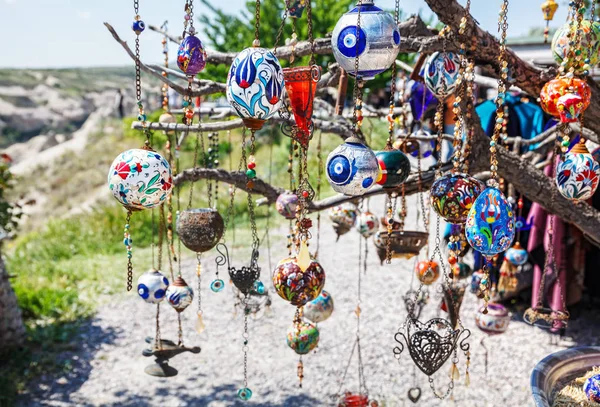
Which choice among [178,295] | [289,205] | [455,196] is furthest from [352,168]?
[178,295]

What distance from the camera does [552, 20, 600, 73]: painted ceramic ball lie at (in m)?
2.26

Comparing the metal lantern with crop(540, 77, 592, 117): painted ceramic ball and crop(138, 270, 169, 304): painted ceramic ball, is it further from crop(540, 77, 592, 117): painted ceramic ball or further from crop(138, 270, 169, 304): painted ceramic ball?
crop(540, 77, 592, 117): painted ceramic ball

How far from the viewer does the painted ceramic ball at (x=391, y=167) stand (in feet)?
7.79

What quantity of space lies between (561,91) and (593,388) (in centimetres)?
131

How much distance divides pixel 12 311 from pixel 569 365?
5.31 m

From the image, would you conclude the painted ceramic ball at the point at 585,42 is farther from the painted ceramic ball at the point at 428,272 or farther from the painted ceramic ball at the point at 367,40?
the painted ceramic ball at the point at 428,272

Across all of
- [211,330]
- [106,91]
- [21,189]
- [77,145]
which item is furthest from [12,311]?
[106,91]

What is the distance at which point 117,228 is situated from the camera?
10.4m

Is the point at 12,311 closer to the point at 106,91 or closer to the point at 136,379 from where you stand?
the point at 136,379

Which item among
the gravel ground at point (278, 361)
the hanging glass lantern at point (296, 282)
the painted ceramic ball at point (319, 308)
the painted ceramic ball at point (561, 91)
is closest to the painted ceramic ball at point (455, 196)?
the painted ceramic ball at point (561, 91)

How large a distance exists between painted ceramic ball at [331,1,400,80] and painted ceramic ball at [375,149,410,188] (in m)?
0.56

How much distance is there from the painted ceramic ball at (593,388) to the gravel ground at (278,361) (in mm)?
2231

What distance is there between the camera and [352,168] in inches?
76.9

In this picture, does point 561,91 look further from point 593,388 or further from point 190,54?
point 190,54
